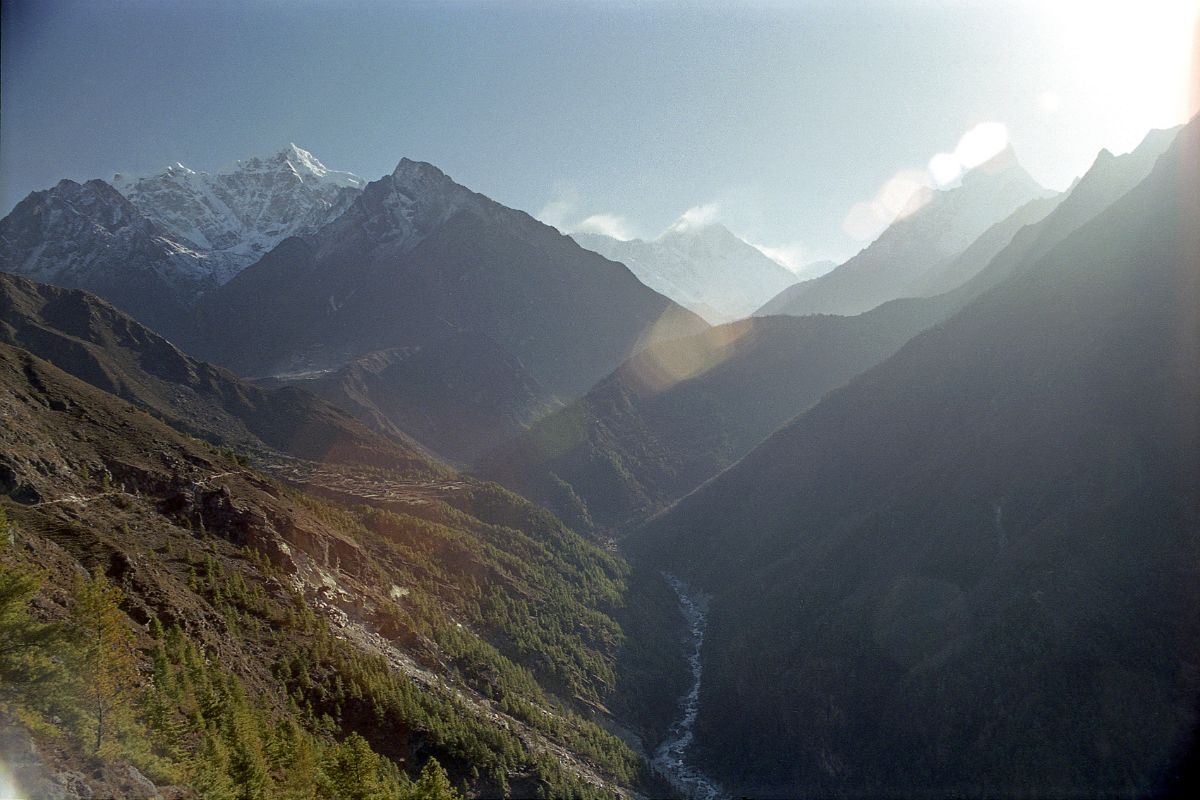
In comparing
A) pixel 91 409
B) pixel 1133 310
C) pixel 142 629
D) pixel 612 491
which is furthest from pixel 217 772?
pixel 612 491

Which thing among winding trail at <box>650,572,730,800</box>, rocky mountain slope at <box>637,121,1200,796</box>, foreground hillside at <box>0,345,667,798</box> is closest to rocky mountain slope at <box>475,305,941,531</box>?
rocky mountain slope at <box>637,121,1200,796</box>

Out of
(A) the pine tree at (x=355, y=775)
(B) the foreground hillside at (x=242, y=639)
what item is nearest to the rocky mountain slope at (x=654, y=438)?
(B) the foreground hillside at (x=242, y=639)

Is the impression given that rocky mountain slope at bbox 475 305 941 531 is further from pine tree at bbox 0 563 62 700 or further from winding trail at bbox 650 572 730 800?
pine tree at bbox 0 563 62 700

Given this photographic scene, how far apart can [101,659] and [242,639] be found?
15.9m

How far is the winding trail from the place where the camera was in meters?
64.8

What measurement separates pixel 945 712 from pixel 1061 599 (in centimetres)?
1410

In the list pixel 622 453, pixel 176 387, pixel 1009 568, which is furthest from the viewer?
pixel 622 453

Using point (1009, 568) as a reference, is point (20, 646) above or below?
above

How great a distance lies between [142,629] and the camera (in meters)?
33.2

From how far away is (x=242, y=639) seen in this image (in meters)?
39.8

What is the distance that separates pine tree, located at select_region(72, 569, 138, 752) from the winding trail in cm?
5245

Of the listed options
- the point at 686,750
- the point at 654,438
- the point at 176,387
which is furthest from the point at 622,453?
the point at 176,387

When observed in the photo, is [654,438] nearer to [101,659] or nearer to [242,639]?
[242,639]

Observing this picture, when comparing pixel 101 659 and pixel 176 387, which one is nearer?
pixel 101 659
